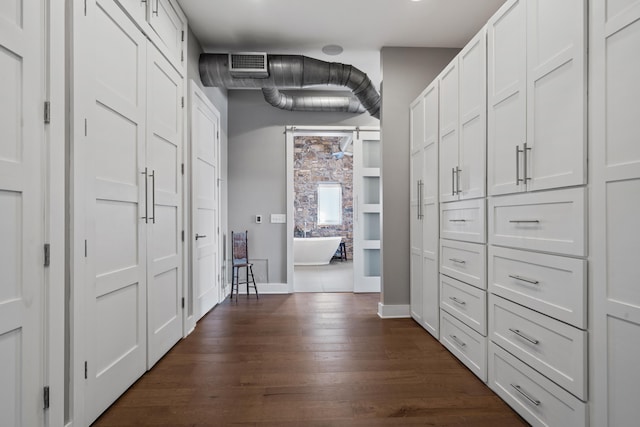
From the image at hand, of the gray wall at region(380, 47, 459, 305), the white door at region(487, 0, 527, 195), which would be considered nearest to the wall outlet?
the gray wall at region(380, 47, 459, 305)

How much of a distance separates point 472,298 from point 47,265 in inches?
93.6

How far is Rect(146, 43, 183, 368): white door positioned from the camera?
2.37 m

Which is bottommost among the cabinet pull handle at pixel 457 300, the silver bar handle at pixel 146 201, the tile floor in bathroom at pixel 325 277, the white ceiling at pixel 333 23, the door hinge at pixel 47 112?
the tile floor in bathroom at pixel 325 277

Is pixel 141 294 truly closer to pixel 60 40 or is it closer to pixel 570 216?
pixel 60 40

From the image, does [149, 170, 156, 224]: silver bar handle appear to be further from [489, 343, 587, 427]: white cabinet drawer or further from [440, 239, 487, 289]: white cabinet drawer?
[489, 343, 587, 427]: white cabinet drawer

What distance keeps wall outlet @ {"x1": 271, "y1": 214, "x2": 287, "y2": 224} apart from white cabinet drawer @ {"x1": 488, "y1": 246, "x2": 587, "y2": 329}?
318 cm

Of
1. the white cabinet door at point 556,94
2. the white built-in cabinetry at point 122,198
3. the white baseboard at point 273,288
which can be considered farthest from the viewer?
the white baseboard at point 273,288

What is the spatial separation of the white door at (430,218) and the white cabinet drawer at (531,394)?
0.87m

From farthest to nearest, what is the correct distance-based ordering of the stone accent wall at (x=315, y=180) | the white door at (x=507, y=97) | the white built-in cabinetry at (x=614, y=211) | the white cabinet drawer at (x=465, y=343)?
the stone accent wall at (x=315, y=180) < the white cabinet drawer at (x=465, y=343) < the white door at (x=507, y=97) < the white built-in cabinetry at (x=614, y=211)

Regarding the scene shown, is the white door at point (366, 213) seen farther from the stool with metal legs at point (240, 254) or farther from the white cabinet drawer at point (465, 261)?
the white cabinet drawer at point (465, 261)

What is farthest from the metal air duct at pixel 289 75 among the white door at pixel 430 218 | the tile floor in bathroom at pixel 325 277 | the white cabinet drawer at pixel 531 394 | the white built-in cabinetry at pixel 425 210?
the white cabinet drawer at pixel 531 394

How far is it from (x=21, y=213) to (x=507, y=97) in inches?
93.5

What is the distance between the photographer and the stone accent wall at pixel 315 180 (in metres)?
8.91

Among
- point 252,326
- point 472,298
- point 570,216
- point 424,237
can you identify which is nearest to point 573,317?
point 570,216
